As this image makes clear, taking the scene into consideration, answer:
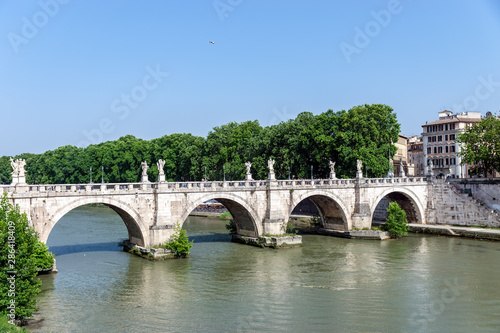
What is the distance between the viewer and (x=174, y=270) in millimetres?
30719

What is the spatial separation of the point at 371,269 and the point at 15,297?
20.8m

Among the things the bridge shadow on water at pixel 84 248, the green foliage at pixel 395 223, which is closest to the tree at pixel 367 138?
the green foliage at pixel 395 223

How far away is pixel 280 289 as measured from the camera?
26859mm

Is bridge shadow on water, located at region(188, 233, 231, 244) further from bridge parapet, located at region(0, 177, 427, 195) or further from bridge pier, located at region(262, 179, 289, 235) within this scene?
bridge parapet, located at region(0, 177, 427, 195)

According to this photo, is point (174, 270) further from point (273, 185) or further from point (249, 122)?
point (249, 122)

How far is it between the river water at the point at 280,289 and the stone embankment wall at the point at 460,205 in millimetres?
5273

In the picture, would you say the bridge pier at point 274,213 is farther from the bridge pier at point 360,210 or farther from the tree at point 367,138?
the tree at point 367,138

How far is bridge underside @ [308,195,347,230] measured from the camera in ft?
146

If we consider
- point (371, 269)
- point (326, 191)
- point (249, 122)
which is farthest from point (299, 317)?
point (249, 122)

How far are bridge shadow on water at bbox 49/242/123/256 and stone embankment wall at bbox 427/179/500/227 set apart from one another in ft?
99.4

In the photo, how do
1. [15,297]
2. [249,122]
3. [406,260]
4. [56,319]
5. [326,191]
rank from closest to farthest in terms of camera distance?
[15,297]
[56,319]
[406,260]
[326,191]
[249,122]

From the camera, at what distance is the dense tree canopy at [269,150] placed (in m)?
52.1

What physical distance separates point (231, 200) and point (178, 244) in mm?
6583

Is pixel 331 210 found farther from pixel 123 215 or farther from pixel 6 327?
pixel 6 327
